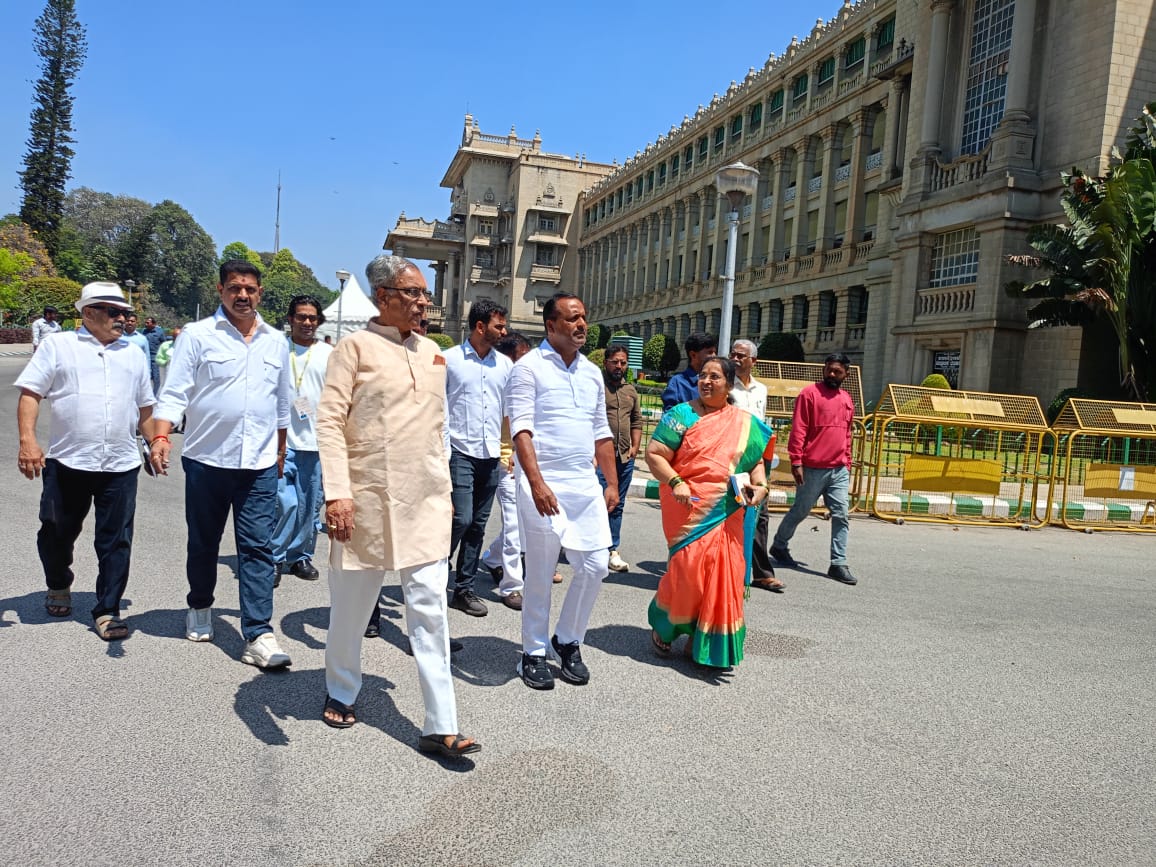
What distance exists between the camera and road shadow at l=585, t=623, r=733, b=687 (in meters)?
4.73

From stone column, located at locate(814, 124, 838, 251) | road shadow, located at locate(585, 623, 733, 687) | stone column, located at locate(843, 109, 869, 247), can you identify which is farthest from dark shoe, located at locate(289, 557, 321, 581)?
stone column, located at locate(814, 124, 838, 251)

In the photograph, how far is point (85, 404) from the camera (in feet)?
15.7

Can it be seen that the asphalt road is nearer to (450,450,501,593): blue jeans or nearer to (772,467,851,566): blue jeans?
(450,450,501,593): blue jeans

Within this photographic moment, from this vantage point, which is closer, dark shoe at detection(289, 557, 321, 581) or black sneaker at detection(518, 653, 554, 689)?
black sneaker at detection(518, 653, 554, 689)

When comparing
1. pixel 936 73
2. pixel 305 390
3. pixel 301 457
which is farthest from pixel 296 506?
pixel 936 73

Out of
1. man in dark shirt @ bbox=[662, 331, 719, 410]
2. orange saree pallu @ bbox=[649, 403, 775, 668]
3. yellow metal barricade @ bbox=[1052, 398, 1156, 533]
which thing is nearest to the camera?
orange saree pallu @ bbox=[649, 403, 775, 668]

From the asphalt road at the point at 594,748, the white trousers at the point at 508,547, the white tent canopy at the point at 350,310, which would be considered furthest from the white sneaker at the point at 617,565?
the white tent canopy at the point at 350,310

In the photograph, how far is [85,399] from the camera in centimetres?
478

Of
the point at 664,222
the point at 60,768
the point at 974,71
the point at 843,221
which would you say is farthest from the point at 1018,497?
the point at 664,222

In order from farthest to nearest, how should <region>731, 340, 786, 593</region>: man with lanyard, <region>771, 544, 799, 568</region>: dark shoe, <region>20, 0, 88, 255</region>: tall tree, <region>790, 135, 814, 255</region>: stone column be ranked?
<region>20, 0, 88, 255</region>: tall tree → <region>790, 135, 814, 255</region>: stone column → <region>771, 544, 799, 568</region>: dark shoe → <region>731, 340, 786, 593</region>: man with lanyard

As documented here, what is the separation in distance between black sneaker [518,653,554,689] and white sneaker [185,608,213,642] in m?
1.83

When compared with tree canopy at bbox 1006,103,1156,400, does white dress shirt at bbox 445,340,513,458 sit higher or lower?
lower

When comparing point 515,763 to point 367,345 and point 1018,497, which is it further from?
point 1018,497

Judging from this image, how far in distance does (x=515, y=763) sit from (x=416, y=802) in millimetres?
493
